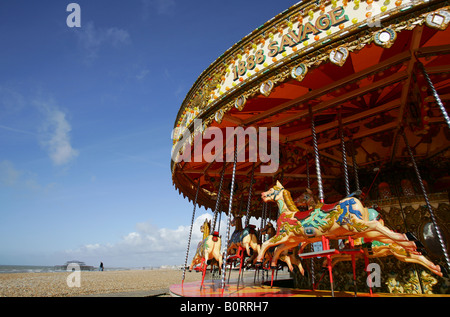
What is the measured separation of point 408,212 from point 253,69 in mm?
4959

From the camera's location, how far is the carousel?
11.7 feet

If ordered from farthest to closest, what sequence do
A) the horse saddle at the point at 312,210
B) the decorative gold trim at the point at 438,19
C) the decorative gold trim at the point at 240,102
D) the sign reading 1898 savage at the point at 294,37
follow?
the decorative gold trim at the point at 240,102 < the horse saddle at the point at 312,210 < the sign reading 1898 savage at the point at 294,37 < the decorative gold trim at the point at 438,19

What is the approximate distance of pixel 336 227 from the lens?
147 inches

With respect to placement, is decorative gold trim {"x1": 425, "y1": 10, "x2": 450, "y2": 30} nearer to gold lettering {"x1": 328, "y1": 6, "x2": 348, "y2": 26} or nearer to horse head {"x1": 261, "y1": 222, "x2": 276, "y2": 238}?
gold lettering {"x1": 328, "y1": 6, "x2": 348, "y2": 26}

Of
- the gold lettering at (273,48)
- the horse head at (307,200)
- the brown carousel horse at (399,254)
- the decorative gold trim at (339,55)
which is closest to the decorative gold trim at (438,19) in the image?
the decorative gold trim at (339,55)

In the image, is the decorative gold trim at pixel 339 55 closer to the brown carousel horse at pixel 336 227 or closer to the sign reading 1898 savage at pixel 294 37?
the sign reading 1898 savage at pixel 294 37

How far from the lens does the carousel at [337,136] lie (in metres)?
3.57

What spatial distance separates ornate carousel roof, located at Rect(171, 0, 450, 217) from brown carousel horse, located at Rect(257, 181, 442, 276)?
1.56 meters

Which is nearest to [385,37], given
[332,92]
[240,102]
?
[240,102]

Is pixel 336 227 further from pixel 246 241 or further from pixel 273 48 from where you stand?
pixel 246 241

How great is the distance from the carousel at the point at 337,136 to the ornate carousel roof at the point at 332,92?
0.02 metres
